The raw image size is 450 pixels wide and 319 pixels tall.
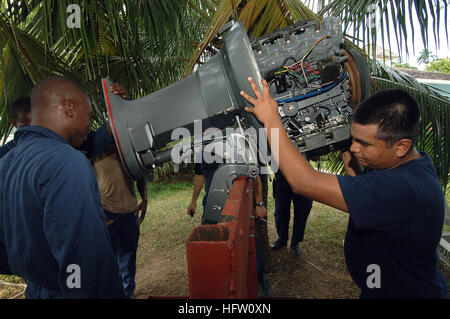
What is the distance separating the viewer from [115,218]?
2785 mm

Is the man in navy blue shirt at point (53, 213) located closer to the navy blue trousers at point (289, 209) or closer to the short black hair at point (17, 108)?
the short black hair at point (17, 108)

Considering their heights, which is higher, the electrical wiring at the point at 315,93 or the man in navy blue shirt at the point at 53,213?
the electrical wiring at the point at 315,93

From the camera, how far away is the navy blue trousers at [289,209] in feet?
11.5

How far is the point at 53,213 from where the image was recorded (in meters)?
1.05

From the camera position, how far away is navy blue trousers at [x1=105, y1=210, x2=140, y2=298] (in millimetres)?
2755

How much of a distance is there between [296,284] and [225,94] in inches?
104

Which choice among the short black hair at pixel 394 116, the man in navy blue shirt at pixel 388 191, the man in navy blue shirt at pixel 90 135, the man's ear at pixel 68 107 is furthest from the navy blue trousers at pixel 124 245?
the short black hair at pixel 394 116

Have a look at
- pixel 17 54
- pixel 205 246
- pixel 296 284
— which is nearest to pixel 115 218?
pixel 17 54

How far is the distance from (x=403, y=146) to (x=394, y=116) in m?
0.14

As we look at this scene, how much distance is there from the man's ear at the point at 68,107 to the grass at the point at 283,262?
8.32 ft

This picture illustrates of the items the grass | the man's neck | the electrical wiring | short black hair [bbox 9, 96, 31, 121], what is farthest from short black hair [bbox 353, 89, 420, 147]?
the grass

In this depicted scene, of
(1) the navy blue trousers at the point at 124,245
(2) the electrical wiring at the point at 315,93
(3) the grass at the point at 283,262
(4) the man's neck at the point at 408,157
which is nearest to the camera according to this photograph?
(4) the man's neck at the point at 408,157

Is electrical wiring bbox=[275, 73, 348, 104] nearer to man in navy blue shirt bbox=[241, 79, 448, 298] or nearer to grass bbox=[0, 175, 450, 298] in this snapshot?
man in navy blue shirt bbox=[241, 79, 448, 298]
